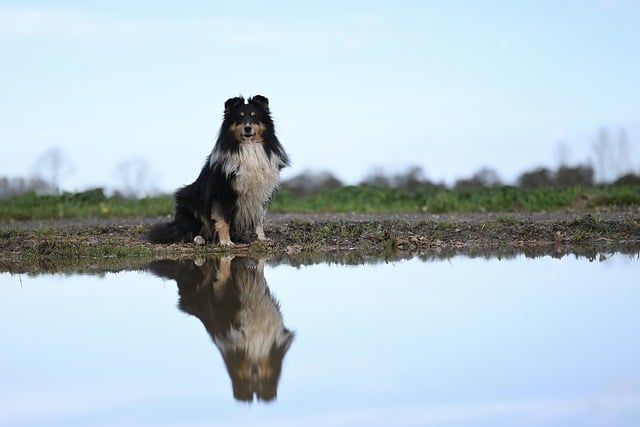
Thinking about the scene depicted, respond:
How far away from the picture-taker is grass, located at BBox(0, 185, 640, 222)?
18.3 m

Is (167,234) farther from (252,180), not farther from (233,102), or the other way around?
(233,102)

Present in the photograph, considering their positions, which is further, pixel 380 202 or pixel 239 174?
pixel 380 202

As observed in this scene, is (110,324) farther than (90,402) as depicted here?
Yes

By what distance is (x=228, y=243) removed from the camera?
10.7 meters

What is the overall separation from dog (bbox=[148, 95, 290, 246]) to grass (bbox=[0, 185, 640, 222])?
307 inches

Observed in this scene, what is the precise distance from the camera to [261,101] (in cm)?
1076

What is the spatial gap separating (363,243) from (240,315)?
516cm

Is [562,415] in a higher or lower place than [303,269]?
lower

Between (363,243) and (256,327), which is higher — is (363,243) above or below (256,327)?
above

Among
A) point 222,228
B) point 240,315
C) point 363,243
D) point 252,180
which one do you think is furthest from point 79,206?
point 240,315

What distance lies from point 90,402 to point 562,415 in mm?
1864

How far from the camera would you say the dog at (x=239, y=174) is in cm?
1059

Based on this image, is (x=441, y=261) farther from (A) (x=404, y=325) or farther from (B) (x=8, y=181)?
(B) (x=8, y=181)

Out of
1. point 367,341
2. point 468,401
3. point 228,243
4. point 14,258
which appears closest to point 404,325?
point 367,341
